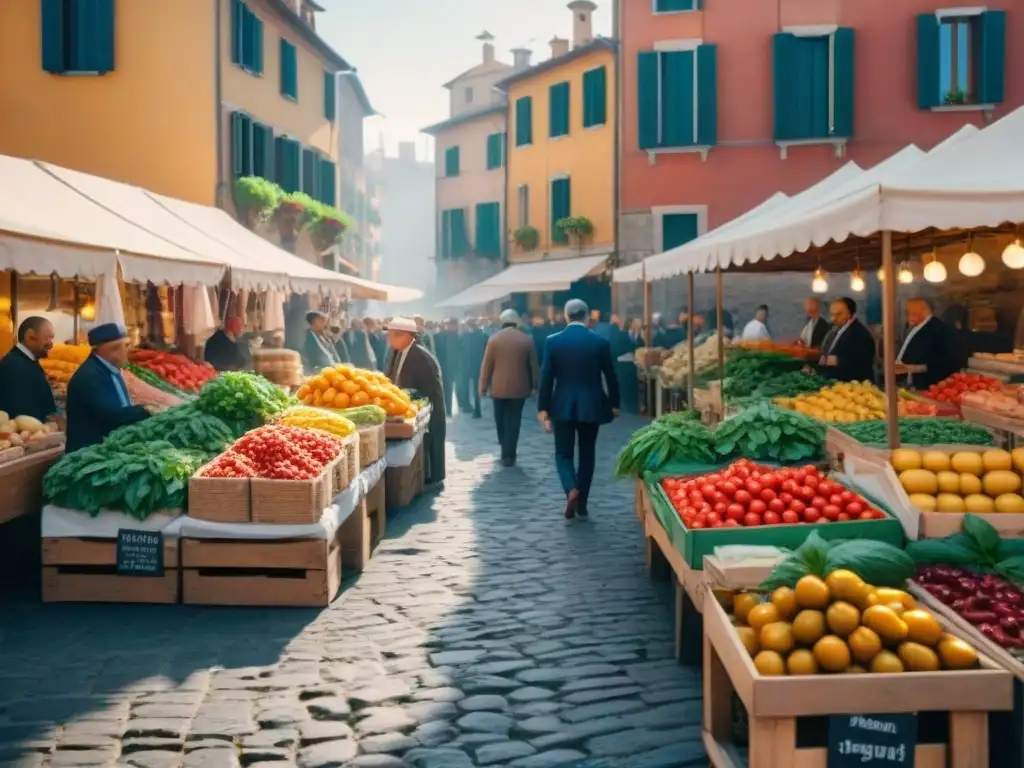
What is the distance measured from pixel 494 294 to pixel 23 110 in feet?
41.6

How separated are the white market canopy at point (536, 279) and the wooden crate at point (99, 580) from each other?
2025 cm

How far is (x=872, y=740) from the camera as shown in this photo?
142 inches

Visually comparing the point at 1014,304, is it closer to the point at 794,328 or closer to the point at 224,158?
the point at 794,328

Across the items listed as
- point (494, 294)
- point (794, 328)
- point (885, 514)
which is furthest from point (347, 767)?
point (494, 294)

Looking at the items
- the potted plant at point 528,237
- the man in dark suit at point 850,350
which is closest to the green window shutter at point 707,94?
the potted plant at point 528,237

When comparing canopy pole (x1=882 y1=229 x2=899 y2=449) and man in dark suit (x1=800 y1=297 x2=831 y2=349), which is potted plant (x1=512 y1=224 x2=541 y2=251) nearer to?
man in dark suit (x1=800 y1=297 x2=831 y2=349)

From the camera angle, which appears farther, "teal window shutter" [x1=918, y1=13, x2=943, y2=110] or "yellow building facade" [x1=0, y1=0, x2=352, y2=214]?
"teal window shutter" [x1=918, y1=13, x2=943, y2=110]

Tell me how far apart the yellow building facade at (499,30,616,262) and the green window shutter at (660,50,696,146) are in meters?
2.76

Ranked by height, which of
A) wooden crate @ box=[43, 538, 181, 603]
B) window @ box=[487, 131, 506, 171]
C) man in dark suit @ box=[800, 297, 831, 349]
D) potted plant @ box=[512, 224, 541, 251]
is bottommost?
wooden crate @ box=[43, 538, 181, 603]

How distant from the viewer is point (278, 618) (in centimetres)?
679

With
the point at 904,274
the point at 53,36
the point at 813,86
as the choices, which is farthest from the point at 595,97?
the point at 904,274

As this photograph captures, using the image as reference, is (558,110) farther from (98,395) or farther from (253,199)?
(98,395)

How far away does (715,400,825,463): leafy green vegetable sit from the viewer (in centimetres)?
768

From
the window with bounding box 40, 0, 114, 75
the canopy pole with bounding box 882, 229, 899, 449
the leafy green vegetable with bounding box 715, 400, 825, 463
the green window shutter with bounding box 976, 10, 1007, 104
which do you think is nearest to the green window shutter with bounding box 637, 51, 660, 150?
the green window shutter with bounding box 976, 10, 1007, 104
